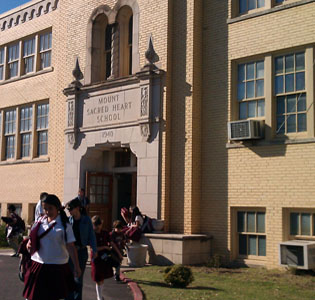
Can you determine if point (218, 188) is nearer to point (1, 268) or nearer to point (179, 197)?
point (179, 197)

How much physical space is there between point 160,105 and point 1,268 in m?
6.40

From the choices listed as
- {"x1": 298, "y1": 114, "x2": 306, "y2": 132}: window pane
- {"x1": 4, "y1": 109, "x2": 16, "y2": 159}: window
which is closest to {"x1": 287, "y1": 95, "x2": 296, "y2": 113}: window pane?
{"x1": 298, "y1": 114, "x2": 306, "y2": 132}: window pane

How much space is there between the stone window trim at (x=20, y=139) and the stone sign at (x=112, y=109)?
153 inches

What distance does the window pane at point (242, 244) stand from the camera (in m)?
14.8

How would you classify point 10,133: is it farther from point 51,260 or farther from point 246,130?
point 51,260

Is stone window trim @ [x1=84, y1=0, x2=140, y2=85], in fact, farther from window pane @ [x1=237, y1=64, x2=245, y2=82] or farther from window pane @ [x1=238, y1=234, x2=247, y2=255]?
window pane @ [x1=238, y1=234, x2=247, y2=255]

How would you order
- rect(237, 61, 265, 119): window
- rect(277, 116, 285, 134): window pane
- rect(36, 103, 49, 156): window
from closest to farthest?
rect(277, 116, 285, 134): window pane → rect(237, 61, 265, 119): window → rect(36, 103, 49, 156): window

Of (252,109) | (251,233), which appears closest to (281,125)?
(252,109)

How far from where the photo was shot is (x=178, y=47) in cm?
1633

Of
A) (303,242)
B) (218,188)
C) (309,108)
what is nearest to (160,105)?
(218,188)

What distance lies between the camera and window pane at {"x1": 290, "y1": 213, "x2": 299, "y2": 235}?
13883 mm

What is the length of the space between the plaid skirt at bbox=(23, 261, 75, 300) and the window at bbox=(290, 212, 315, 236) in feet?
27.4

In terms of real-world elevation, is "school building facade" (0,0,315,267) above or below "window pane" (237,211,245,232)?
above

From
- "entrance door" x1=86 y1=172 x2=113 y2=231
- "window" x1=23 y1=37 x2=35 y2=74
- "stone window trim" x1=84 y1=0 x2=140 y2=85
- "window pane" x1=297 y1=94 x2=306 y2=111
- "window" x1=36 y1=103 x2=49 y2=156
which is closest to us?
"window pane" x1=297 y1=94 x2=306 y2=111
